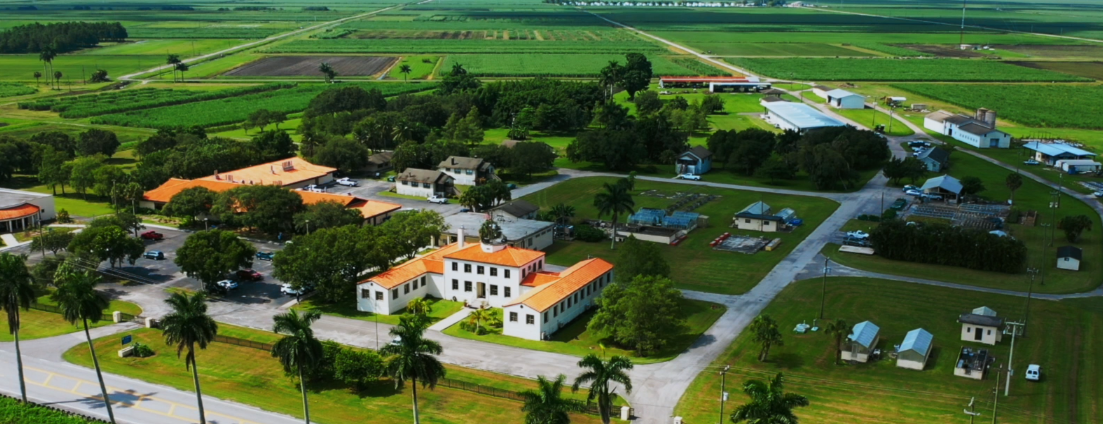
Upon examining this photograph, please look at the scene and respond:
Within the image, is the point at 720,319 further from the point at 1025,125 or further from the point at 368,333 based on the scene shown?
the point at 1025,125

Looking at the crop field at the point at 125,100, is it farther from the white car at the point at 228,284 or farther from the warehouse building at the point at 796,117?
the white car at the point at 228,284

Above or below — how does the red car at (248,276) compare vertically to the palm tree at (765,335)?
below

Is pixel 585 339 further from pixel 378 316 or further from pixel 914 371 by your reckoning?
pixel 914 371

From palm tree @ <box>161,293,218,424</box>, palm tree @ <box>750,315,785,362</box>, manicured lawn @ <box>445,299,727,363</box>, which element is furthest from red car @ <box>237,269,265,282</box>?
palm tree @ <box>750,315,785,362</box>

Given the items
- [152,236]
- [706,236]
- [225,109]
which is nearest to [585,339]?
[706,236]

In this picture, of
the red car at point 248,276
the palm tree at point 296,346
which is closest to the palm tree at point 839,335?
the palm tree at point 296,346

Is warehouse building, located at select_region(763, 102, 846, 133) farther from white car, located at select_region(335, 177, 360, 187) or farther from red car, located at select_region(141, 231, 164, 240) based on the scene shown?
red car, located at select_region(141, 231, 164, 240)
